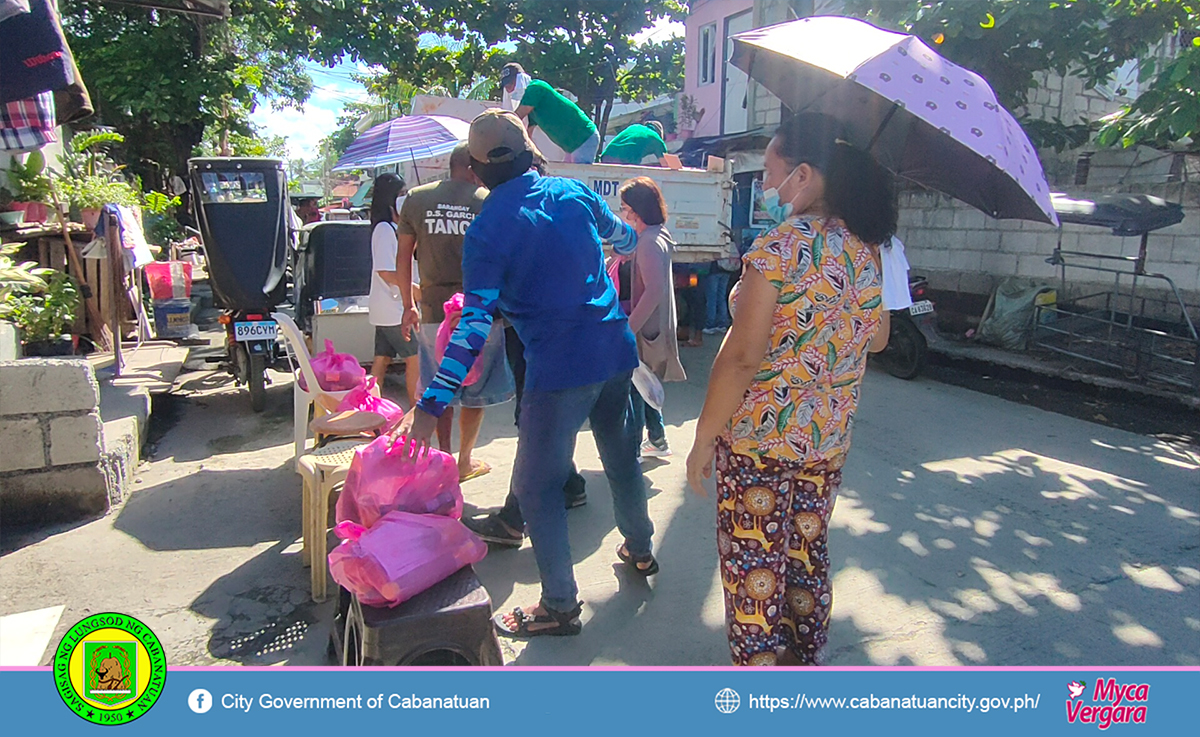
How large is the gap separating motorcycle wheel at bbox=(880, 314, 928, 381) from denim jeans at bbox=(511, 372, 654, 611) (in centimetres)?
525

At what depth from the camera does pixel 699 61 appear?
16672 millimetres

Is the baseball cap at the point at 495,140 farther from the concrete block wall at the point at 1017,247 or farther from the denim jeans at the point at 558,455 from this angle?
the concrete block wall at the point at 1017,247

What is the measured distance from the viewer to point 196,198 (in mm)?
5988

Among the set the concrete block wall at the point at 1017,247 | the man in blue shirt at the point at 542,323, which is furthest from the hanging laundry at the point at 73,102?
the concrete block wall at the point at 1017,247

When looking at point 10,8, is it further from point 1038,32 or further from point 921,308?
point 1038,32

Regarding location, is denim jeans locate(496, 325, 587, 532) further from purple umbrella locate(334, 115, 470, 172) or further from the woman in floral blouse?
purple umbrella locate(334, 115, 470, 172)

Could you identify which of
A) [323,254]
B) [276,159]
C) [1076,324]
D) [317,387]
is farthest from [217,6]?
[1076,324]

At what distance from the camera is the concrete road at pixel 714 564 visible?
2875 millimetres

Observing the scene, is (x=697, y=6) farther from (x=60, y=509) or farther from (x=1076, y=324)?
(x=60, y=509)

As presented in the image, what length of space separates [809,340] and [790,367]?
9 cm
